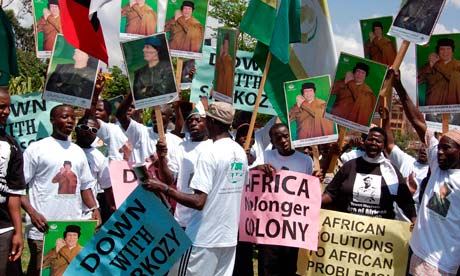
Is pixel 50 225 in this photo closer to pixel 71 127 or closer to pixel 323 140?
pixel 71 127

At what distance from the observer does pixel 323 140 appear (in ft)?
23.1

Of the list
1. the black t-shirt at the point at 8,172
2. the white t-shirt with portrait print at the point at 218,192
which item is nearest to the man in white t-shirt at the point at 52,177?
the black t-shirt at the point at 8,172

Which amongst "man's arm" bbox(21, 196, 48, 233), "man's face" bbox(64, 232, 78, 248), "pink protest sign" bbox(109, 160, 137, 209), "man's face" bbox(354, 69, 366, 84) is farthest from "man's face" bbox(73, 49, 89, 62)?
"man's face" bbox(354, 69, 366, 84)

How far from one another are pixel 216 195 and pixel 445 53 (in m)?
2.73

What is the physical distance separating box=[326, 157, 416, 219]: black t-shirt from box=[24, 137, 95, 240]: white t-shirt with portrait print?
8.68 feet

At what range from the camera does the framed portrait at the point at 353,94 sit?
6641 millimetres

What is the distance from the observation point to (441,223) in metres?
5.36

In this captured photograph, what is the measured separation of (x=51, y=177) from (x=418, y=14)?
3.86 meters

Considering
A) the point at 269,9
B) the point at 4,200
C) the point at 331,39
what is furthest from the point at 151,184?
the point at 331,39

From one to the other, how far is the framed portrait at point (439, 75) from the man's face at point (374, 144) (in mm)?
488

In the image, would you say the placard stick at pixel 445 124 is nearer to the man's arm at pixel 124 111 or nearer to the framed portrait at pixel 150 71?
the framed portrait at pixel 150 71

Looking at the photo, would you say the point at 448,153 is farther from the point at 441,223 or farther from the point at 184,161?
the point at 184,161

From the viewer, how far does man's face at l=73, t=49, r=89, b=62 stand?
6.95 metres

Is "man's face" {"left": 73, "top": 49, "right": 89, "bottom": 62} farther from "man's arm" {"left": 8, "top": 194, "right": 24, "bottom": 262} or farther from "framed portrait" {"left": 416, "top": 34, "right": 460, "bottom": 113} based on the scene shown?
"framed portrait" {"left": 416, "top": 34, "right": 460, "bottom": 113}
